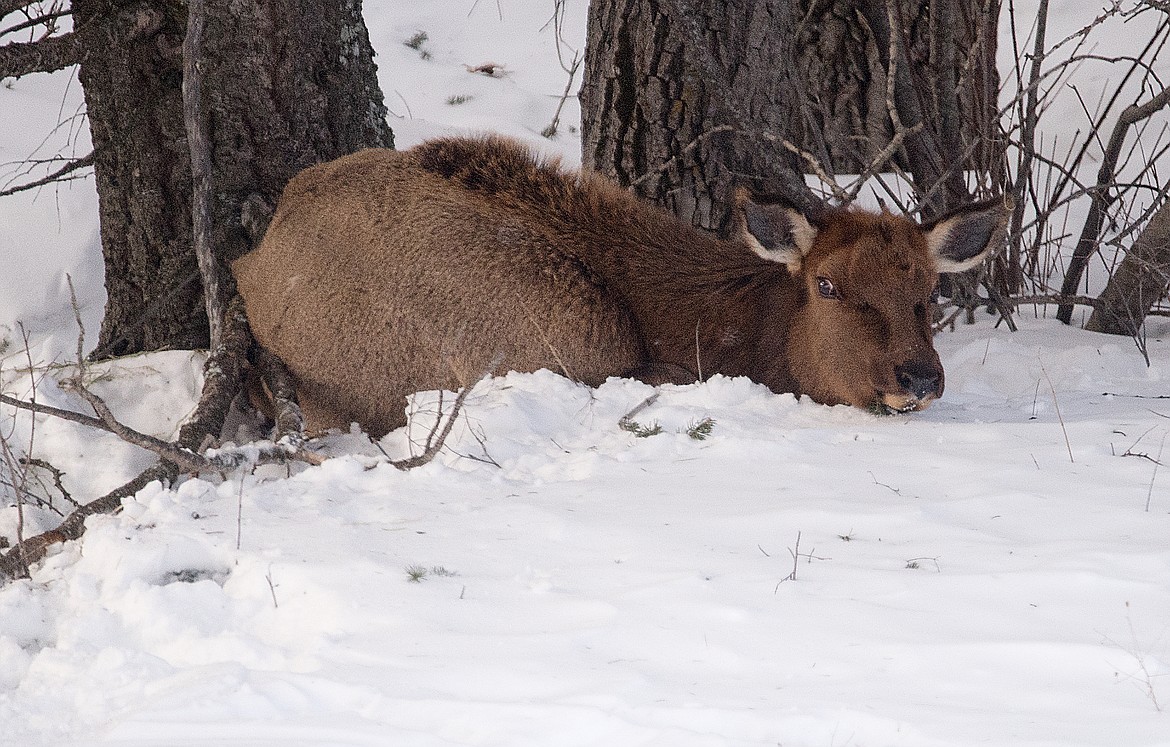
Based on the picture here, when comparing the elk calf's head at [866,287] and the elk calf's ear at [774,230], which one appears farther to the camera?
the elk calf's ear at [774,230]

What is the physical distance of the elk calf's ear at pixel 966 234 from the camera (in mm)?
5602

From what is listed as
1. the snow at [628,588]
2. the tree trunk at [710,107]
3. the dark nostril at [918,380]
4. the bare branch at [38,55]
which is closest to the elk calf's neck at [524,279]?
the dark nostril at [918,380]

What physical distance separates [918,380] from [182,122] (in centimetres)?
420

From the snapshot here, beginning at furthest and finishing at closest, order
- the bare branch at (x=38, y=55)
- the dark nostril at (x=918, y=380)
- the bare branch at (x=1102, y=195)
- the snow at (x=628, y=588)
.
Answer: the bare branch at (x=1102, y=195) < the bare branch at (x=38, y=55) < the dark nostril at (x=918, y=380) < the snow at (x=628, y=588)

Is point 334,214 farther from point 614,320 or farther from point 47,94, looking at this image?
point 47,94

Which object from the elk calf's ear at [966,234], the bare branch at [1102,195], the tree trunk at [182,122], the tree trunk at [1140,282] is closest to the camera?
the elk calf's ear at [966,234]

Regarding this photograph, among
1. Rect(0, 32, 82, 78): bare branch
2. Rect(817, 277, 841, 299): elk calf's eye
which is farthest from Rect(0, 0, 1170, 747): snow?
Rect(0, 32, 82, 78): bare branch

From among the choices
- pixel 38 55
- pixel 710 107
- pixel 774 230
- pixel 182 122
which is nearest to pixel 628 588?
pixel 774 230

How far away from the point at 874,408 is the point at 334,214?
9.34ft

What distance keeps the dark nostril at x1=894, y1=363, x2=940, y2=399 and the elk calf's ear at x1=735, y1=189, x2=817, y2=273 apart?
2.98 feet

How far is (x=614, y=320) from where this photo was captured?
A: 599 centimetres

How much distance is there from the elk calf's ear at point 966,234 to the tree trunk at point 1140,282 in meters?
1.37

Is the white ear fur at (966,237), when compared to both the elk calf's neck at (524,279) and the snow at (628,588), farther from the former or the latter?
the snow at (628,588)

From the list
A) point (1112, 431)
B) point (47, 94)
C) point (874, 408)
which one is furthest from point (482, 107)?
point (1112, 431)
